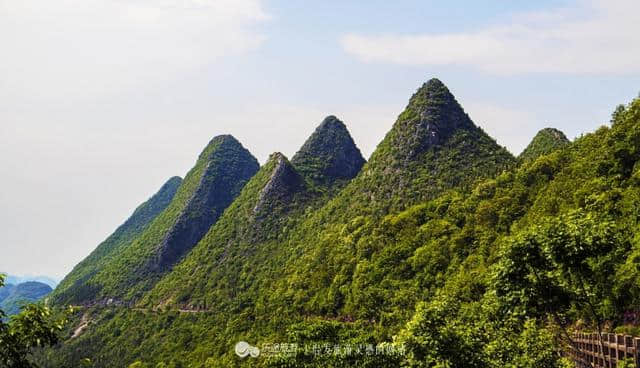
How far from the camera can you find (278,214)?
131 m

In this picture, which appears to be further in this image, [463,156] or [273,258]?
[273,258]

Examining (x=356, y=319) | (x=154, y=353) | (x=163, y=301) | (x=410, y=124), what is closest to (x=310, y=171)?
(x=410, y=124)

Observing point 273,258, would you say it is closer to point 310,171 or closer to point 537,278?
point 310,171

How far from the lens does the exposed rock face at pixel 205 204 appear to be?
15725cm

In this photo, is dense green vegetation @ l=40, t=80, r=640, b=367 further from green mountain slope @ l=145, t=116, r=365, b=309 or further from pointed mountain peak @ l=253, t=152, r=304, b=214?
green mountain slope @ l=145, t=116, r=365, b=309

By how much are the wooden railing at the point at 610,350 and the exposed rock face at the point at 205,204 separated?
144 meters

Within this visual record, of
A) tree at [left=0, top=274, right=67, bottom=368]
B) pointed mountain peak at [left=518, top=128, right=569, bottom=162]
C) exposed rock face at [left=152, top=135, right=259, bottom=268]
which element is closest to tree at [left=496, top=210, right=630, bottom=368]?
tree at [left=0, top=274, right=67, bottom=368]

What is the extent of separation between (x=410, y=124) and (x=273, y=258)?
146ft

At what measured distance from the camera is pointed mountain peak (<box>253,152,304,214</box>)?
134625 mm
